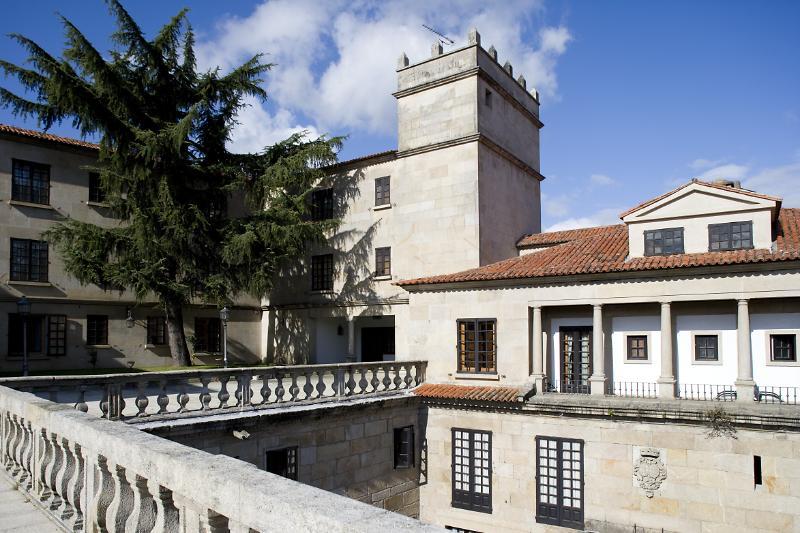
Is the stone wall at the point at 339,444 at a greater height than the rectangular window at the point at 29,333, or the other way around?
the rectangular window at the point at 29,333

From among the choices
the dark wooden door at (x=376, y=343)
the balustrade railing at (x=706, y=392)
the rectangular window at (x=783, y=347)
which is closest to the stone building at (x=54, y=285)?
the dark wooden door at (x=376, y=343)

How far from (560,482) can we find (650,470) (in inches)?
102

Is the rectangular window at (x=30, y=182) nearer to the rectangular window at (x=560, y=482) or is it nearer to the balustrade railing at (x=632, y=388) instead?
the rectangular window at (x=560, y=482)

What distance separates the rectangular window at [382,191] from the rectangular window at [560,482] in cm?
1342

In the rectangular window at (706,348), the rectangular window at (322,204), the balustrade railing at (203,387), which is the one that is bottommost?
the balustrade railing at (203,387)

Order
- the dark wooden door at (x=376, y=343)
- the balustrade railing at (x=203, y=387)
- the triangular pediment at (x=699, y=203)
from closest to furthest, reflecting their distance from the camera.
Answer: the balustrade railing at (x=203, y=387), the triangular pediment at (x=699, y=203), the dark wooden door at (x=376, y=343)

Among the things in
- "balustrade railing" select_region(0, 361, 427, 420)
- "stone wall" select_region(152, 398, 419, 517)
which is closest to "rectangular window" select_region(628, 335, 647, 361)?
"balustrade railing" select_region(0, 361, 427, 420)

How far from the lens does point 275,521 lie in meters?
2.64

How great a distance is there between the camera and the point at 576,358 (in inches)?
784

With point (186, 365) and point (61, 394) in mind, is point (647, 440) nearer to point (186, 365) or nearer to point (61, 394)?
point (61, 394)

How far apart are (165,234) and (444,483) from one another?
15094 mm

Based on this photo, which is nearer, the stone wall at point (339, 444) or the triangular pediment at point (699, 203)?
the stone wall at point (339, 444)

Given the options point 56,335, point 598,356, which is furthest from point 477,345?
point 56,335

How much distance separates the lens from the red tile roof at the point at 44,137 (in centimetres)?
2473
